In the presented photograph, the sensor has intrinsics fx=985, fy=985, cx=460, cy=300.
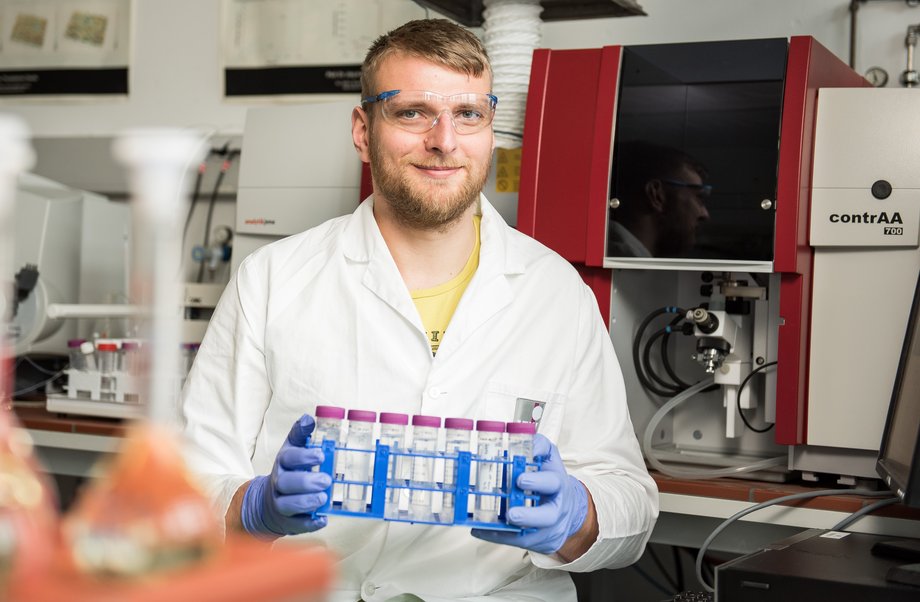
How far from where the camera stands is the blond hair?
183 cm

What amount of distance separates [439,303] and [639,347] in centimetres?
67

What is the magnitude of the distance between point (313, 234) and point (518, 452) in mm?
812

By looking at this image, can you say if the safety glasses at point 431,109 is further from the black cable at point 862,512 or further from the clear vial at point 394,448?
the black cable at point 862,512

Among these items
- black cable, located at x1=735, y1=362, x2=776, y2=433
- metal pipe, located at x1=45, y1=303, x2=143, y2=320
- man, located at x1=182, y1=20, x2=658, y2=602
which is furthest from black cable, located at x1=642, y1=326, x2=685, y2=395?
metal pipe, located at x1=45, y1=303, x2=143, y2=320

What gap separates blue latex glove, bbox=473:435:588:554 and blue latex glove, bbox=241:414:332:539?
244 millimetres

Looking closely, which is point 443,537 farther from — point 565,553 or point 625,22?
point 625,22

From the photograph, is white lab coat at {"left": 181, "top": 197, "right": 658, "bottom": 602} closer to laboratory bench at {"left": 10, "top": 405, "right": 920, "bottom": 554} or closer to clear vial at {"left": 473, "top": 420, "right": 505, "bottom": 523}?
laboratory bench at {"left": 10, "top": 405, "right": 920, "bottom": 554}

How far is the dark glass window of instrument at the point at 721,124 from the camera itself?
6.74 feet

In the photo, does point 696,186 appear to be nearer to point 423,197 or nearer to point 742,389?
point 742,389

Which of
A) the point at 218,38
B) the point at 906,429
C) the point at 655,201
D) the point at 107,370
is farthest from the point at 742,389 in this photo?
the point at 218,38

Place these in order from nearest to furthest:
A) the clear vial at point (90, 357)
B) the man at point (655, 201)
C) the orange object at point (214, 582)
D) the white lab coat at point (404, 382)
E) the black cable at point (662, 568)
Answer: the orange object at point (214, 582) < the white lab coat at point (404, 382) < the man at point (655, 201) < the clear vial at point (90, 357) < the black cable at point (662, 568)

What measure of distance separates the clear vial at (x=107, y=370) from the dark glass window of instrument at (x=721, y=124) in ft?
4.48

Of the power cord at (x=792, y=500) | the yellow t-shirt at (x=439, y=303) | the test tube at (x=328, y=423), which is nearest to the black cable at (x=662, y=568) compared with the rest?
the power cord at (x=792, y=500)

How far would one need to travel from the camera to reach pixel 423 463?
1327mm
